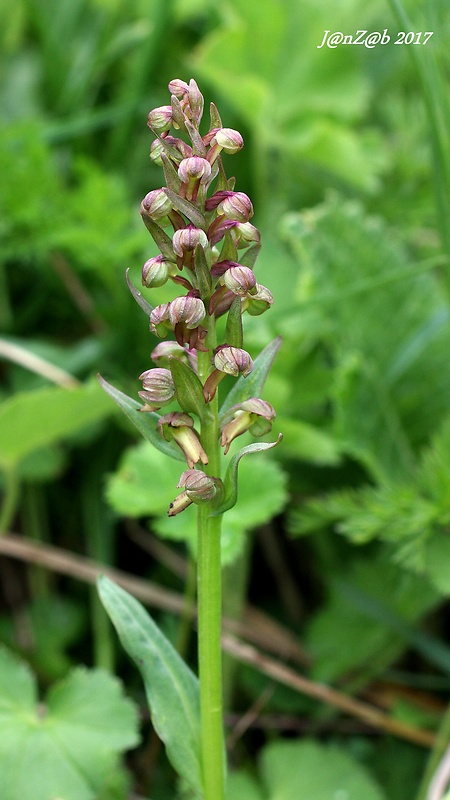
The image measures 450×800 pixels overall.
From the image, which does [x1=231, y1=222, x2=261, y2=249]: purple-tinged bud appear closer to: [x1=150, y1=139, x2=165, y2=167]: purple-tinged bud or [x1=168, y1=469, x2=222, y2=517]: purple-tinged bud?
[x1=150, y1=139, x2=165, y2=167]: purple-tinged bud

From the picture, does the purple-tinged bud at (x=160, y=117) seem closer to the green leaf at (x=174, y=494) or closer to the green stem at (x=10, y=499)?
the green leaf at (x=174, y=494)

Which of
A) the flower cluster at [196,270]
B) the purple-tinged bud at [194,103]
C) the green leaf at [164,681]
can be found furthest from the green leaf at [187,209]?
the green leaf at [164,681]

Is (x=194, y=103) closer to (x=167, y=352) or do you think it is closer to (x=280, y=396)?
(x=167, y=352)

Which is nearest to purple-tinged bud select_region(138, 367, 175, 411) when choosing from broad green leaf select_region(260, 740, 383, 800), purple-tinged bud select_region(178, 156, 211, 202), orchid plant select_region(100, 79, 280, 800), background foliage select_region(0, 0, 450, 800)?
orchid plant select_region(100, 79, 280, 800)

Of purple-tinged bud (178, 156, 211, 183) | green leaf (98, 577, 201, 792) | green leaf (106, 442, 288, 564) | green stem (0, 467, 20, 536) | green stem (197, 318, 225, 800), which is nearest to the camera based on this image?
purple-tinged bud (178, 156, 211, 183)

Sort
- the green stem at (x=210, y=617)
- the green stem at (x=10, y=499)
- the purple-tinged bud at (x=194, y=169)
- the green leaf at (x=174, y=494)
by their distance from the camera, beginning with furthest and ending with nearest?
the green stem at (x=10, y=499)
the green leaf at (x=174, y=494)
the green stem at (x=210, y=617)
the purple-tinged bud at (x=194, y=169)

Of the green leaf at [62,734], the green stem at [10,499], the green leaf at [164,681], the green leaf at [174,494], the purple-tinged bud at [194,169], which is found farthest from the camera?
the green stem at [10,499]

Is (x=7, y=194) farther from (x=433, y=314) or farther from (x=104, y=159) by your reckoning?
(x=433, y=314)
